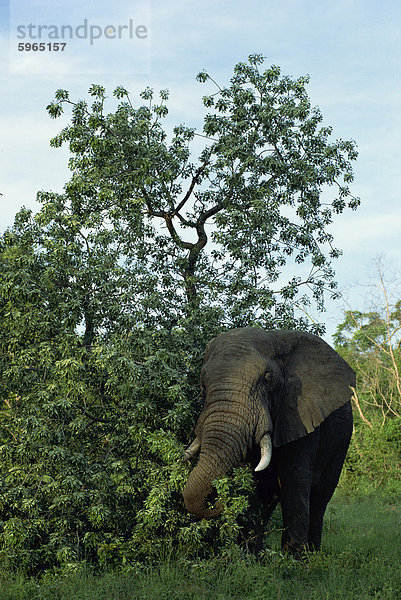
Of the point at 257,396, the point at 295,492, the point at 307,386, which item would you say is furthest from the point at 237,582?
the point at 307,386

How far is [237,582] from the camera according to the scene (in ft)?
23.3

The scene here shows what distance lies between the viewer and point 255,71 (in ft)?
43.2

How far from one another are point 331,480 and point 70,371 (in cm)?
443

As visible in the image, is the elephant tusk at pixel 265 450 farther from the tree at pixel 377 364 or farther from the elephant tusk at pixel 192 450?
the tree at pixel 377 364

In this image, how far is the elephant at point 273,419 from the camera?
25.2 ft

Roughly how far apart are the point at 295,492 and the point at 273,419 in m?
1.01

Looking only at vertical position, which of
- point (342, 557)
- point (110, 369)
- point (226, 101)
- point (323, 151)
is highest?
point (226, 101)

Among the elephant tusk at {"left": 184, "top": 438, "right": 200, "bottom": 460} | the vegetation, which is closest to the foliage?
the elephant tusk at {"left": 184, "top": 438, "right": 200, "bottom": 460}

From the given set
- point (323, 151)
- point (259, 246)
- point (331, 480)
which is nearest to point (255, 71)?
point (323, 151)

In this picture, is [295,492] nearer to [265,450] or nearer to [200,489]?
[265,450]

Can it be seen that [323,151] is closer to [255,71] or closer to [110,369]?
[255,71]

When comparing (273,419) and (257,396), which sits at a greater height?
(257,396)

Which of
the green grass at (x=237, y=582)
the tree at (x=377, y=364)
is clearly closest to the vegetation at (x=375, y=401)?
the tree at (x=377, y=364)

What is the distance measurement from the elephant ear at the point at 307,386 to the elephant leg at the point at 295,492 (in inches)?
14.8
